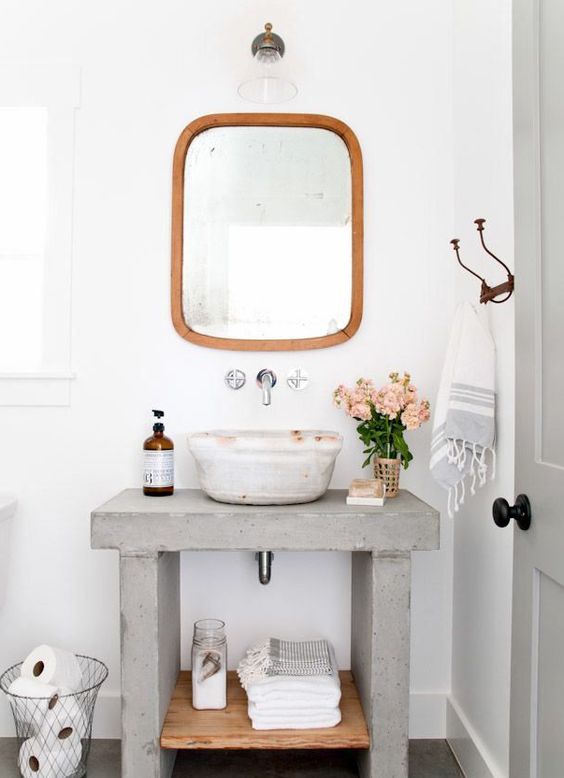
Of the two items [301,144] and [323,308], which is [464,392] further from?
[301,144]

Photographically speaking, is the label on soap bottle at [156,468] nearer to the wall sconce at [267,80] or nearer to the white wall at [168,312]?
the white wall at [168,312]

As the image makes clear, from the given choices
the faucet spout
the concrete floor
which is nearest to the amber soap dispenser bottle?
the faucet spout

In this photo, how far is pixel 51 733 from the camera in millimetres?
1824

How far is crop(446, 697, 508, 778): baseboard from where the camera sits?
1.76m

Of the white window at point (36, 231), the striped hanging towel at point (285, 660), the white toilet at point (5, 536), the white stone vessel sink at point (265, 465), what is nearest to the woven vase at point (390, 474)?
the white stone vessel sink at point (265, 465)

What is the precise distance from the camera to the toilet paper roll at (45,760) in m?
1.82

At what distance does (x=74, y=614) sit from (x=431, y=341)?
56.7 inches

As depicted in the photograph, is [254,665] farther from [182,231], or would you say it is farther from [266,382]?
[182,231]

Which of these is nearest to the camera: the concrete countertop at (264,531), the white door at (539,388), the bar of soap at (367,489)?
the white door at (539,388)

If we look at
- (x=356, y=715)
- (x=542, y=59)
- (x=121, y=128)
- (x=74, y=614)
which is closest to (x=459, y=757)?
(x=356, y=715)

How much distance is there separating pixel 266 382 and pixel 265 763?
3.74 ft

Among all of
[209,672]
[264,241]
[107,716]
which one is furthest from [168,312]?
[107,716]

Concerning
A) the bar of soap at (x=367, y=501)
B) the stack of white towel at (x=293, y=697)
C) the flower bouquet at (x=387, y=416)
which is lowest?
the stack of white towel at (x=293, y=697)

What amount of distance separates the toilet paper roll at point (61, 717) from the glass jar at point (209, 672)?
33cm
